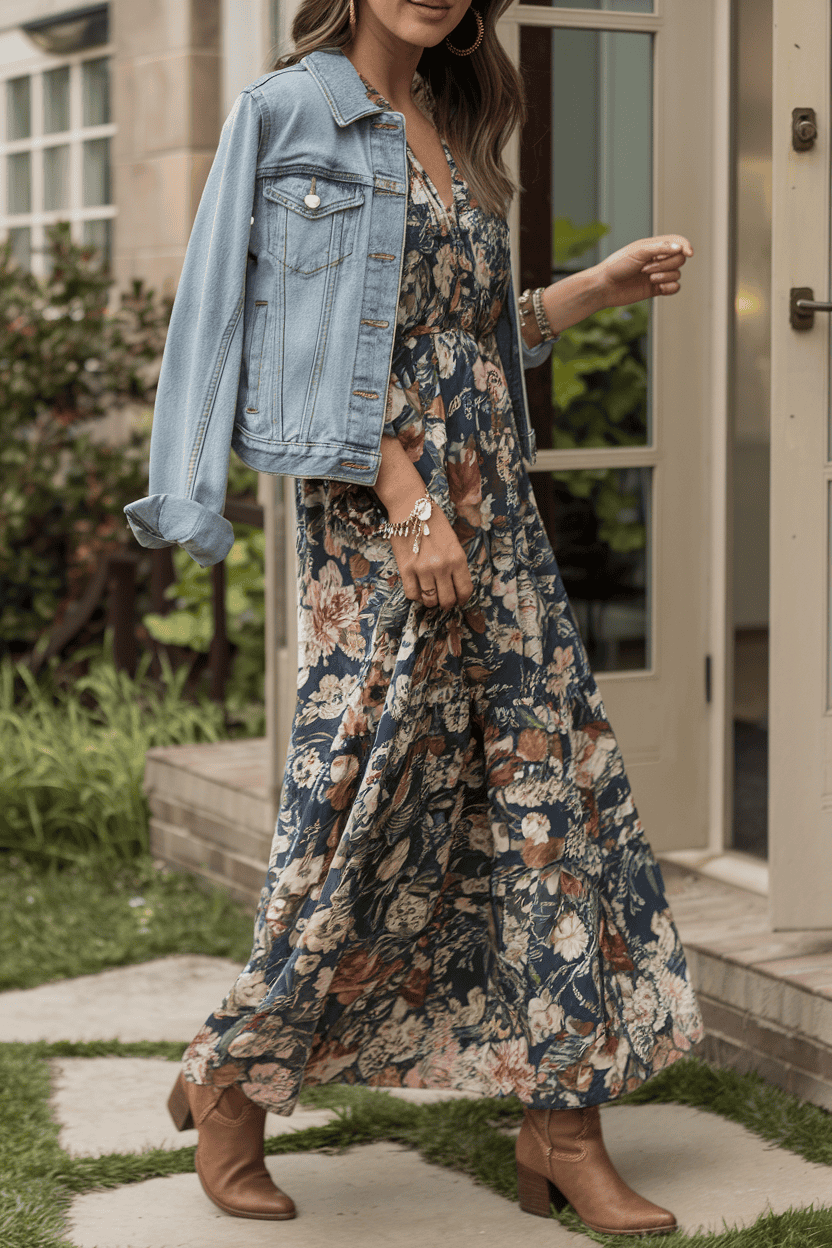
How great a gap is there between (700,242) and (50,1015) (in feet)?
7.17

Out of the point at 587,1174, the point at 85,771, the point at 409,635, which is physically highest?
the point at 409,635

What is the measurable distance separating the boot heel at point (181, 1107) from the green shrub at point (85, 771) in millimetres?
2151

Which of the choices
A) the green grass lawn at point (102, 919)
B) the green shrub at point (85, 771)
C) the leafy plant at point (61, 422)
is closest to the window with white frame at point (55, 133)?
the leafy plant at point (61, 422)

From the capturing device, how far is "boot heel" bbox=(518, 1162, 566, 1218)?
2.36 metres

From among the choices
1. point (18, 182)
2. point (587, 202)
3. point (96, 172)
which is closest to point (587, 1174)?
point (587, 202)

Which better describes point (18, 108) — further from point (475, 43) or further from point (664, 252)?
point (664, 252)

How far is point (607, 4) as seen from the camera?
10.8 ft

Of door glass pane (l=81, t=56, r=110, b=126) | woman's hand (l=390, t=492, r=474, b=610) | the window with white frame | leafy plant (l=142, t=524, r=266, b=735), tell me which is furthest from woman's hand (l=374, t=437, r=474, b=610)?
door glass pane (l=81, t=56, r=110, b=126)

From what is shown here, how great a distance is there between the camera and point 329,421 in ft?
6.90

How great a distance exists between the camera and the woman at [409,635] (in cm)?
212

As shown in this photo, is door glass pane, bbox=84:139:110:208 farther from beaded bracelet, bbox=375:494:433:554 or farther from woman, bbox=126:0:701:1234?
beaded bracelet, bbox=375:494:433:554

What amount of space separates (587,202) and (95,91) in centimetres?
434

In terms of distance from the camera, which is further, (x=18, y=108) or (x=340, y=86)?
(x=18, y=108)

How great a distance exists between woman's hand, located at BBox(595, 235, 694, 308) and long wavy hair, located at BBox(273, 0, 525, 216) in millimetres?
198
